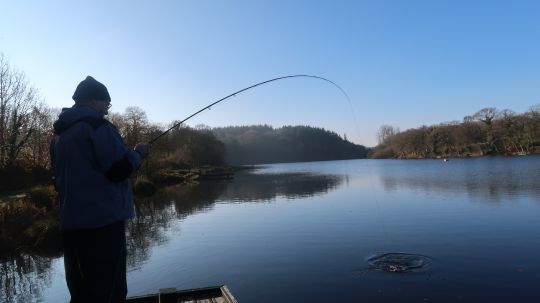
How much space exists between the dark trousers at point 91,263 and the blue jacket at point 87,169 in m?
0.12

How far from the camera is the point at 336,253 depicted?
15.4 m

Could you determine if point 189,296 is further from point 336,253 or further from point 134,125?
point 134,125

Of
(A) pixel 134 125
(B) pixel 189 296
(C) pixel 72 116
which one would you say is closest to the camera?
(C) pixel 72 116

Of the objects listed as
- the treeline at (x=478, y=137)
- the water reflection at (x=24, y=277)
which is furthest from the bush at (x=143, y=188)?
the treeline at (x=478, y=137)

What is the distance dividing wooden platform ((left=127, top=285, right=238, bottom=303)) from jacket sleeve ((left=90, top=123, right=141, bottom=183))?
5.19m

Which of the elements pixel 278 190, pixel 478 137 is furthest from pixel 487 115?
pixel 278 190

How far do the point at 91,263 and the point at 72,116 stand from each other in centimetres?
148

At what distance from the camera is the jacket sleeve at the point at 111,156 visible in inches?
162

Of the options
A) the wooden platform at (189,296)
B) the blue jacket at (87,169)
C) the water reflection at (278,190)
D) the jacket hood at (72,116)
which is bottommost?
the wooden platform at (189,296)

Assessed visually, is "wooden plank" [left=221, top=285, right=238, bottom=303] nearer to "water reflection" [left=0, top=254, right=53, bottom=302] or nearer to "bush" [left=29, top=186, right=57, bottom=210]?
"water reflection" [left=0, top=254, right=53, bottom=302]

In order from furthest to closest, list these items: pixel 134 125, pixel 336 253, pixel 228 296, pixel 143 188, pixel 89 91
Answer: pixel 134 125 < pixel 143 188 < pixel 336 253 < pixel 228 296 < pixel 89 91

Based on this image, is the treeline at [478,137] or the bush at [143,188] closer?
the bush at [143,188]

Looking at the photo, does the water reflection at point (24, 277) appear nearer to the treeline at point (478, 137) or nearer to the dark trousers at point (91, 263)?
the dark trousers at point (91, 263)

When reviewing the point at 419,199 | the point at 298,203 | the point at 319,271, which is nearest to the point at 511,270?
the point at 319,271
